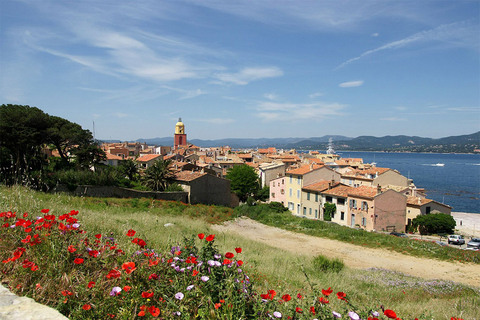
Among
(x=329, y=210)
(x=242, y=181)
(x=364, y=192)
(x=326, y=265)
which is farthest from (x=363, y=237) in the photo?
(x=242, y=181)

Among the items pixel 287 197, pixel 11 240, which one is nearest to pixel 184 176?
pixel 287 197

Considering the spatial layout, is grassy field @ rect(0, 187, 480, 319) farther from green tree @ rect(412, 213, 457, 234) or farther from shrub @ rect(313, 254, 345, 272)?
green tree @ rect(412, 213, 457, 234)

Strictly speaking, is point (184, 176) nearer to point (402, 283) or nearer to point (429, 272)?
point (429, 272)

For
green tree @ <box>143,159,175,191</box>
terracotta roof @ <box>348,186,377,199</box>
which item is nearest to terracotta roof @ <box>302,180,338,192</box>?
terracotta roof @ <box>348,186,377,199</box>

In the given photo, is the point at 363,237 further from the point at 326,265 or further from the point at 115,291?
the point at 115,291

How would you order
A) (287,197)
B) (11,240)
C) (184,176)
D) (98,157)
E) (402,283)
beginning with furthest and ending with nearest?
(287,197) < (98,157) < (184,176) < (402,283) < (11,240)

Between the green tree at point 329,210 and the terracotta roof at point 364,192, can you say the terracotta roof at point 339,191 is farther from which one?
the green tree at point 329,210

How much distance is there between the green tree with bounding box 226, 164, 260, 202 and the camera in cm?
5788

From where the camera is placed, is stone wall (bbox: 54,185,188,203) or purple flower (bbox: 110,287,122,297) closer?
purple flower (bbox: 110,287,122,297)

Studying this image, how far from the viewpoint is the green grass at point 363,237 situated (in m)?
20.9

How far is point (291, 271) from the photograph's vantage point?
27.4 feet

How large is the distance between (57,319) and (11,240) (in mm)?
2142

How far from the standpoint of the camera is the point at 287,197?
4566 centimetres

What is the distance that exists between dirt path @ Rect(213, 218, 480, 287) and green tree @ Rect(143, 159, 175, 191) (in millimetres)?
13321
